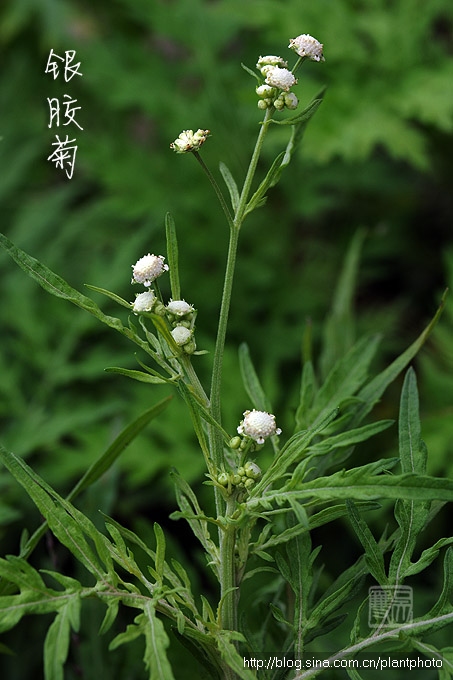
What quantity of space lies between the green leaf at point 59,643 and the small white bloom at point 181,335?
0.26 meters

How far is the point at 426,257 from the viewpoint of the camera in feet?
7.69

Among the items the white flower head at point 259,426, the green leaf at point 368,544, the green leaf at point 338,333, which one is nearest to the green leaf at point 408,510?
the green leaf at point 368,544

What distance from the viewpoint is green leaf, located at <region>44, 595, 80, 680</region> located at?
616mm

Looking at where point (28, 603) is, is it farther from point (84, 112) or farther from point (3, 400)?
point (84, 112)

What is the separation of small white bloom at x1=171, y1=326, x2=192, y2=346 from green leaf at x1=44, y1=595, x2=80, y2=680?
257 millimetres

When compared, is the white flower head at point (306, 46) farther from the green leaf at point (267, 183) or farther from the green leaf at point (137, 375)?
the green leaf at point (137, 375)

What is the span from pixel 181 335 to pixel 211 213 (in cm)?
142

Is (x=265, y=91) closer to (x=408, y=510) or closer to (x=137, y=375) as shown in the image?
(x=137, y=375)

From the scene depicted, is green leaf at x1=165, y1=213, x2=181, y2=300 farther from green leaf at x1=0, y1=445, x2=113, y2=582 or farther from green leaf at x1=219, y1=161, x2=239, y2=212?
green leaf at x1=0, y1=445, x2=113, y2=582

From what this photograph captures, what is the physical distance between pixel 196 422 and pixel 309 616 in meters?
0.24

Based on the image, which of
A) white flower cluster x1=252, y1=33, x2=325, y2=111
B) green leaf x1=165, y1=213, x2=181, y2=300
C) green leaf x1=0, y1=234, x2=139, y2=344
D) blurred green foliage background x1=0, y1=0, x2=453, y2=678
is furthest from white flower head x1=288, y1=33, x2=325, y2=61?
blurred green foliage background x1=0, y1=0, x2=453, y2=678

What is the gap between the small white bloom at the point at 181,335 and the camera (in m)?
0.73

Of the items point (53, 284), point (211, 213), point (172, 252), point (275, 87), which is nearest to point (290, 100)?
point (275, 87)

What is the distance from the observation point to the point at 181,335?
28.6 inches
